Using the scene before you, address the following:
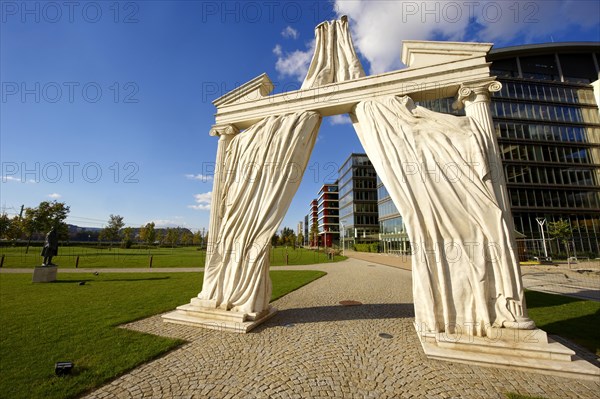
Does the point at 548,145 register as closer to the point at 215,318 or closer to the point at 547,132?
the point at 547,132

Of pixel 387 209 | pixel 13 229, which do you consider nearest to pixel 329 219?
pixel 387 209

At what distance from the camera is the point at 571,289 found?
986 cm

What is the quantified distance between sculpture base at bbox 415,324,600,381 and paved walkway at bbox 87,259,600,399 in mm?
104

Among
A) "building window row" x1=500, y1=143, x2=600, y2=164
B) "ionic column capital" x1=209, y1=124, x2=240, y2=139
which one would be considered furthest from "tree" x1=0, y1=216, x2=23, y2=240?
"building window row" x1=500, y1=143, x2=600, y2=164

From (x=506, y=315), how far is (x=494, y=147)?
9.37ft

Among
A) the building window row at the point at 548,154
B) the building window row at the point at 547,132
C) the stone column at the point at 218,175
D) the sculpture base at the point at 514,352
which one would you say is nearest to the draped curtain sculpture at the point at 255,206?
the stone column at the point at 218,175

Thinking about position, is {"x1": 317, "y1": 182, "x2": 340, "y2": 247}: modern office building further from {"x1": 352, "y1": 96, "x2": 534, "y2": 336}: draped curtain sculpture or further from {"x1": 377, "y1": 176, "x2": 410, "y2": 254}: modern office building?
{"x1": 352, "y1": 96, "x2": 534, "y2": 336}: draped curtain sculpture

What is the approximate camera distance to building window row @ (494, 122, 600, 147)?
29.8m

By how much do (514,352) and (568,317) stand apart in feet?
13.4

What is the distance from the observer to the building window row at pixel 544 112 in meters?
30.3

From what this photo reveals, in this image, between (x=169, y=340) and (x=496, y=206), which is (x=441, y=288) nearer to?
(x=496, y=206)

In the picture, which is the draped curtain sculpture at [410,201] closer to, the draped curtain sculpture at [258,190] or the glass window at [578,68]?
the draped curtain sculpture at [258,190]

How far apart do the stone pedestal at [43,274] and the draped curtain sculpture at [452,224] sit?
1482cm

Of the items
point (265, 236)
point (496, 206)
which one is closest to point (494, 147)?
point (496, 206)
